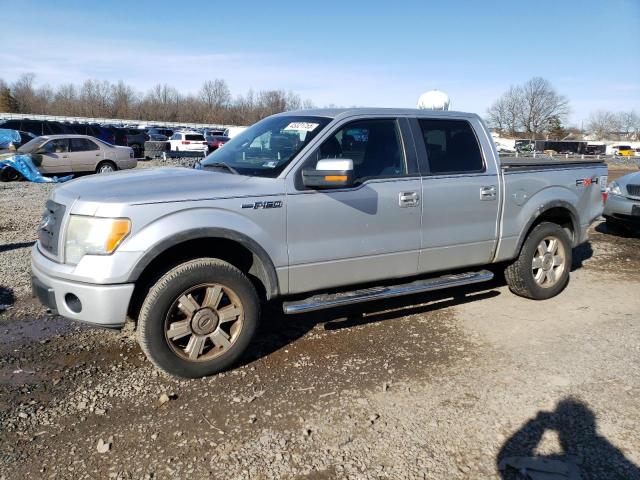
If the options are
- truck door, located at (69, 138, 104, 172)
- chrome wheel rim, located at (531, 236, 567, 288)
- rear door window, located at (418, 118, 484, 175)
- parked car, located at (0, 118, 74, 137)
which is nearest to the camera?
rear door window, located at (418, 118, 484, 175)

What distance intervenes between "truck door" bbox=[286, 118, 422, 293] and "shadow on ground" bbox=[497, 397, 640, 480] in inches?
66.9

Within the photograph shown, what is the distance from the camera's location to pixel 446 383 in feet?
12.6

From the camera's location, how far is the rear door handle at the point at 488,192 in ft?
16.3

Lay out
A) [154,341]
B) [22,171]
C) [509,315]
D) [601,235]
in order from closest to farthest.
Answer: [154,341] < [509,315] < [601,235] < [22,171]

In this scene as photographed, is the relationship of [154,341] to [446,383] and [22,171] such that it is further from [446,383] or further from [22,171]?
[22,171]

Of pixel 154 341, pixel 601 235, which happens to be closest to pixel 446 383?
pixel 154 341

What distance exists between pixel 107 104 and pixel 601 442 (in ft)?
355

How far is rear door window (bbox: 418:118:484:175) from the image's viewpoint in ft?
15.9

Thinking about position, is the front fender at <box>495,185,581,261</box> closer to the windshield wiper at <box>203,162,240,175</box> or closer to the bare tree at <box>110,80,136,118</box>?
the windshield wiper at <box>203,162,240,175</box>

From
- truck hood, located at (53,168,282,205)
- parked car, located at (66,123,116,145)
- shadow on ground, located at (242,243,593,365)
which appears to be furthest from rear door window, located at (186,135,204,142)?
truck hood, located at (53,168,282,205)

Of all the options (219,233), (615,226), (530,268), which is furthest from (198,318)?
(615,226)

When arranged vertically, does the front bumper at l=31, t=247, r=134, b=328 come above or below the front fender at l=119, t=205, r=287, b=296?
below

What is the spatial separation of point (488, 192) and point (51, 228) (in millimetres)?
3692

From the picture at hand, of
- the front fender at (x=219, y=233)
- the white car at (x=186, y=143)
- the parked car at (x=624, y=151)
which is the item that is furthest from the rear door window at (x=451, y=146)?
the parked car at (x=624, y=151)
